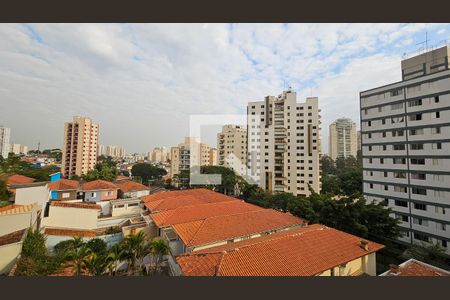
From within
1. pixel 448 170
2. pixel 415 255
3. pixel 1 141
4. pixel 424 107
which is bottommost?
pixel 415 255

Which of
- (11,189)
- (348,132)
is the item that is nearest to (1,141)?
(11,189)

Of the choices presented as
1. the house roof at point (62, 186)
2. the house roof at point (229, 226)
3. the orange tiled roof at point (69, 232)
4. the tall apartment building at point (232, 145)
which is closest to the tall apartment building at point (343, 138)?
the tall apartment building at point (232, 145)

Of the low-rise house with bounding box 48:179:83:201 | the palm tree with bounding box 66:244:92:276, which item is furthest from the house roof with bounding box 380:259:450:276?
the low-rise house with bounding box 48:179:83:201

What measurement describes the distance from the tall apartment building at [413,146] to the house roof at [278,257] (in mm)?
5300

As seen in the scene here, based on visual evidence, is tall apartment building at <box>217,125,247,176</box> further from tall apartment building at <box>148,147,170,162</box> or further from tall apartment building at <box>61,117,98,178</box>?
tall apartment building at <box>148,147,170,162</box>

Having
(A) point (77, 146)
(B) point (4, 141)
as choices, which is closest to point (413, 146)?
(B) point (4, 141)

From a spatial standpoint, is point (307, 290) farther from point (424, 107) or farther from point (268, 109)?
point (268, 109)

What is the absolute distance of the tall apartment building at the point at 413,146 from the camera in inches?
279

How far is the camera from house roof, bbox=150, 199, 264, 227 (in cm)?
574

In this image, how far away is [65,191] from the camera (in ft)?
32.0

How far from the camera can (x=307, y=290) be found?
1.49m

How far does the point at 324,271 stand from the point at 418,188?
22.9 ft

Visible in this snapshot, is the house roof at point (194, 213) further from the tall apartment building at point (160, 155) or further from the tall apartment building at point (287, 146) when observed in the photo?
the tall apartment building at point (160, 155)

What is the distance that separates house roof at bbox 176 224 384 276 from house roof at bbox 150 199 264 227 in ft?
7.51
